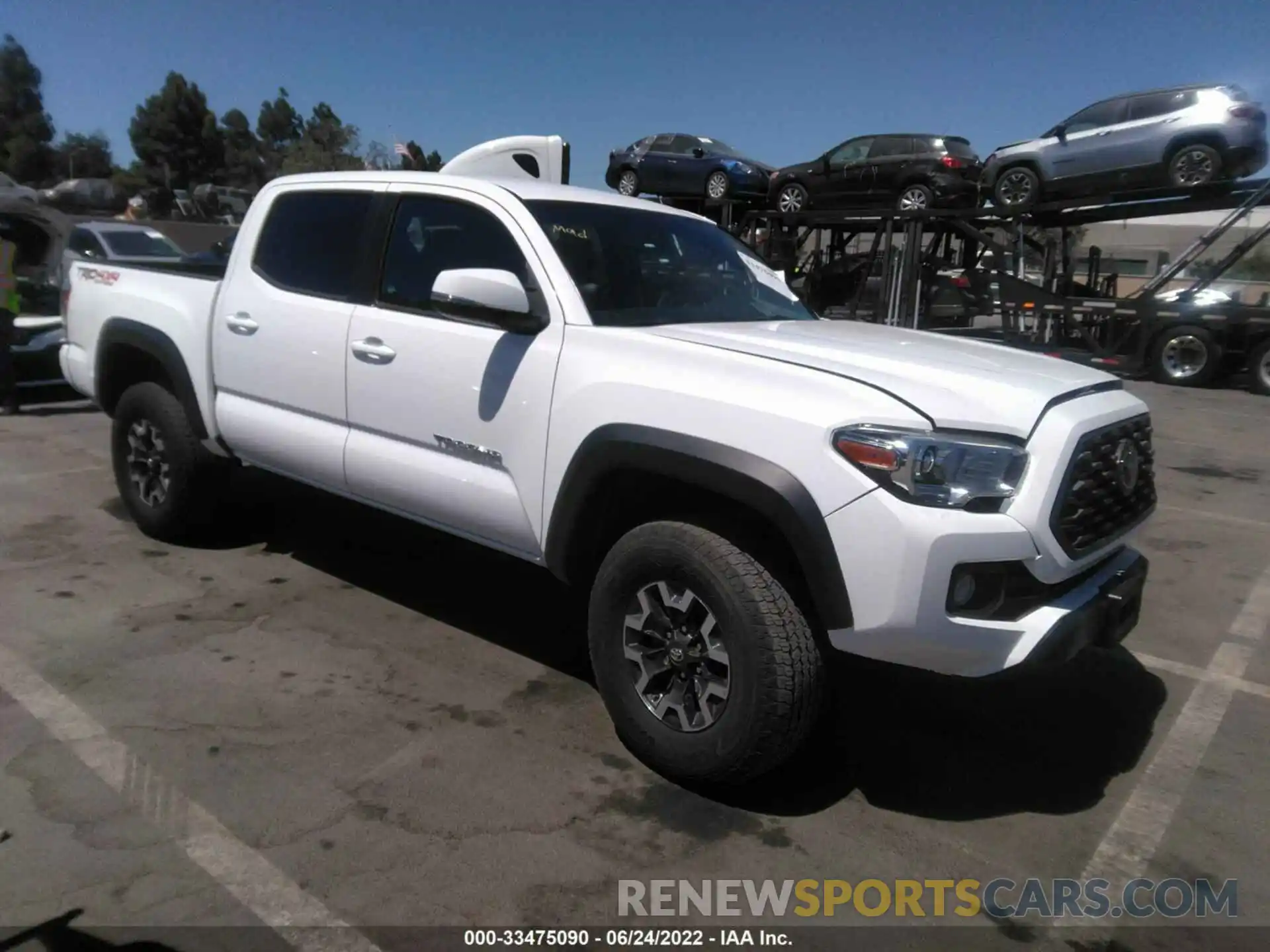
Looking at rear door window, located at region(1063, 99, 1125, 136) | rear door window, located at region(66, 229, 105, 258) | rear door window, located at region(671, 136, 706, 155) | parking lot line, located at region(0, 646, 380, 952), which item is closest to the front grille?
parking lot line, located at region(0, 646, 380, 952)

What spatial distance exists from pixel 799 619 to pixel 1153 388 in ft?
45.0

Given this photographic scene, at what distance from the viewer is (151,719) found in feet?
11.2

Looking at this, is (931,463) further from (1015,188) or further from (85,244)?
(1015,188)

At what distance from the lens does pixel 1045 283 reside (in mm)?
16250

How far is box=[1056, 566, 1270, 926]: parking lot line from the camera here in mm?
2852

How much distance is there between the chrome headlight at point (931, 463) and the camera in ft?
8.64

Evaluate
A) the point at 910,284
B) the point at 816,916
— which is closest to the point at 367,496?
the point at 816,916

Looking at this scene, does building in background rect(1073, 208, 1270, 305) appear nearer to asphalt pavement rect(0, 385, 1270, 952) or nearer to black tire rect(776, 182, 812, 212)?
black tire rect(776, 182, 812, 212)

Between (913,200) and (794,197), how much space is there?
2.22 metres

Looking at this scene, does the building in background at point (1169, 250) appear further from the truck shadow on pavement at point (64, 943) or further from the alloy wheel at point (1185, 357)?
the truck shadow on pavement at point (64, 943)

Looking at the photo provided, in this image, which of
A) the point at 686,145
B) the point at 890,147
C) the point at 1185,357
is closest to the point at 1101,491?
the point at 1185,357

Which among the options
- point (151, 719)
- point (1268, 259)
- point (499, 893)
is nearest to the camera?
point (499, 893)

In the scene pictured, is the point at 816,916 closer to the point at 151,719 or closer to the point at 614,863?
the point at 614,863

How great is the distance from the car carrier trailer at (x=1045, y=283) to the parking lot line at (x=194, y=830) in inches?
491
